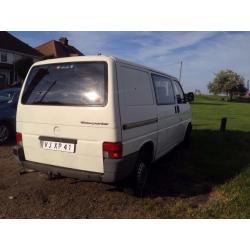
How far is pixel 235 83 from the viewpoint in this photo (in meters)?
79.4

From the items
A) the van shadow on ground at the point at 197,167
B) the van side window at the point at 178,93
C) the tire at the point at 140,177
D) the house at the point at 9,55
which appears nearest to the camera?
the tire at the point at 140,177

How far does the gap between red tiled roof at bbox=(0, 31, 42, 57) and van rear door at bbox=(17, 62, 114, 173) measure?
35905 mm

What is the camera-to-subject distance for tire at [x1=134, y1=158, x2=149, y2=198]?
4195 mm

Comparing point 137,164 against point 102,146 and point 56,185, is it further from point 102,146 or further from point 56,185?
point 56,185

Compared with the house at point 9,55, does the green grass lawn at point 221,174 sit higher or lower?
lower

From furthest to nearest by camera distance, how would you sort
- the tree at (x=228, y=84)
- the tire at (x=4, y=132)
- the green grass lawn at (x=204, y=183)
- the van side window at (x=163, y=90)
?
1. the tree at (x=228, y=84)
2. the tire at (x=4, y=132)
3. the van side window at (x=163, y=90)
4. the green grass lawn at (x=204, y=183)

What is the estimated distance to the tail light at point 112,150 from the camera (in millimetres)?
3508

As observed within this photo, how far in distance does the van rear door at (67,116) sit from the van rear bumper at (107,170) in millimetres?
66

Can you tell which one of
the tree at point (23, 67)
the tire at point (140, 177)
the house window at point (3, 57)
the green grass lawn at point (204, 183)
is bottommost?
the green grass lawn at point (204, 183)

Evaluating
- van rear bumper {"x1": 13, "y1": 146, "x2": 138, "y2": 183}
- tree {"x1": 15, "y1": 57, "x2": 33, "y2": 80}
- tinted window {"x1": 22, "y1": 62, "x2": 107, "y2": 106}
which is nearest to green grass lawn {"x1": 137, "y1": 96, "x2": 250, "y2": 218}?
van rear bumper {"x1": 13, "y1": 146, "x2": 138, "y2": 183}

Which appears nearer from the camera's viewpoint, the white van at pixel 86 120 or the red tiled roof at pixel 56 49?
the white van at pixel 86 120

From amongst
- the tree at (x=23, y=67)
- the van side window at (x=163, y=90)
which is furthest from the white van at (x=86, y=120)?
the tree at (x=23, y=67)

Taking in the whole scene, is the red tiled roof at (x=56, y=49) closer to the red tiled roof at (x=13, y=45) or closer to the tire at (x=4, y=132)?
the red tiled roof at (x=13, y=45)

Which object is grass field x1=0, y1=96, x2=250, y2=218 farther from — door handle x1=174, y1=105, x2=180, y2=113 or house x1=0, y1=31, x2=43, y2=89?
house x1=0, y1=31, x2=43, y2=89
